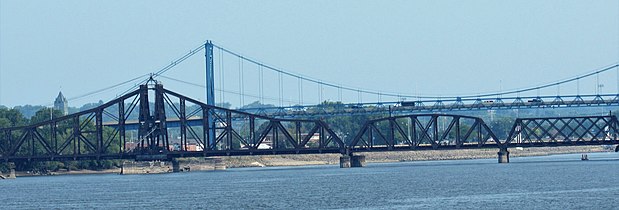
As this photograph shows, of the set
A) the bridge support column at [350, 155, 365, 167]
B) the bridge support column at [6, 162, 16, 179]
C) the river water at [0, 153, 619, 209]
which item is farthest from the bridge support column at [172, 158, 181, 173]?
the river water at [0, 153, 619, 209]

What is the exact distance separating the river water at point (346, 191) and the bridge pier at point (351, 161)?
3083 centimetres

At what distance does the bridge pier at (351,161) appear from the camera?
189750mm

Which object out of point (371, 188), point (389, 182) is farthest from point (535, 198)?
point (389, 182)

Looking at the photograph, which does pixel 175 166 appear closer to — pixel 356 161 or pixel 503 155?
pixel 356 161

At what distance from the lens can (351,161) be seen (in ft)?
626

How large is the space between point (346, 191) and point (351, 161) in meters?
73.0

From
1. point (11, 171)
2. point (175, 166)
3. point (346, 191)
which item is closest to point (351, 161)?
point (175, 166)

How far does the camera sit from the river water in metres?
100

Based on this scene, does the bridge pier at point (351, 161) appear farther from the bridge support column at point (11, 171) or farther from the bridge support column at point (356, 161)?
the bridge support column at point (11, 171)

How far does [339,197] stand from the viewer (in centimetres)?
10919

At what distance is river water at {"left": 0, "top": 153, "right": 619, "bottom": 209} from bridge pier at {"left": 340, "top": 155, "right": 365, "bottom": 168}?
30.8 metres

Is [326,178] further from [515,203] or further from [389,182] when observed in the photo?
[515,203]

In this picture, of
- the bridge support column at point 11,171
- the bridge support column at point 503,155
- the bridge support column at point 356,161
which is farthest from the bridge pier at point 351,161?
the bridge support column at point 11,171

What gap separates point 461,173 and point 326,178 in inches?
583
